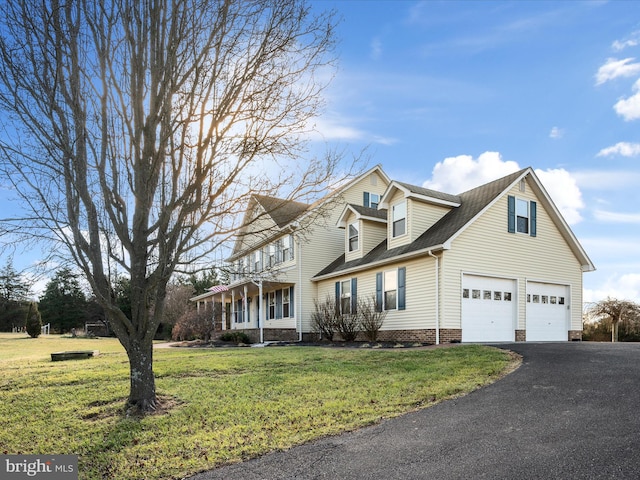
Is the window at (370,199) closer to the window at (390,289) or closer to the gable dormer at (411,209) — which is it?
the gable dormer at (411,209)

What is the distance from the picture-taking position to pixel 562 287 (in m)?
19.0

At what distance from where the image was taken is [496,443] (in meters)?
5.04

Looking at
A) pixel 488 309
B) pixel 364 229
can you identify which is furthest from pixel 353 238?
pixel 488 309

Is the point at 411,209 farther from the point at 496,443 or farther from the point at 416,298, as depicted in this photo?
the point at 496,443

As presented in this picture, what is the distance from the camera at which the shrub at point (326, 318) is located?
65.6 feet

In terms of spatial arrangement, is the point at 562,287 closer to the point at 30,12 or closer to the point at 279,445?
the point at 279,445

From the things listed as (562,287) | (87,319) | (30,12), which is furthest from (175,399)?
(87,319)

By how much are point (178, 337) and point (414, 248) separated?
20274 mm

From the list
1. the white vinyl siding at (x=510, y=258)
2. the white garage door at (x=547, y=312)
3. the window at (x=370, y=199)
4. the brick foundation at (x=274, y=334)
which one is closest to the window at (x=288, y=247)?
the brick foundation at (x=274, y=334)

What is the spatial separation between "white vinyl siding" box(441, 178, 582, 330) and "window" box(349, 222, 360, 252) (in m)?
6.07

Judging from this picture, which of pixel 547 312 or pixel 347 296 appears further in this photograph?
pixel 347 296

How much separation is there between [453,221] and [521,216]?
114 inches

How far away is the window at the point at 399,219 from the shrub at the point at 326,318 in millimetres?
4306

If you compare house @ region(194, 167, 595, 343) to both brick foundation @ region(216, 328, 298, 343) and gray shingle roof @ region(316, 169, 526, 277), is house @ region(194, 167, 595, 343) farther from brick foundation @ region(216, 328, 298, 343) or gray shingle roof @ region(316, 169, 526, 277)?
brick foundation @ region(216, 328, 298, 343)
